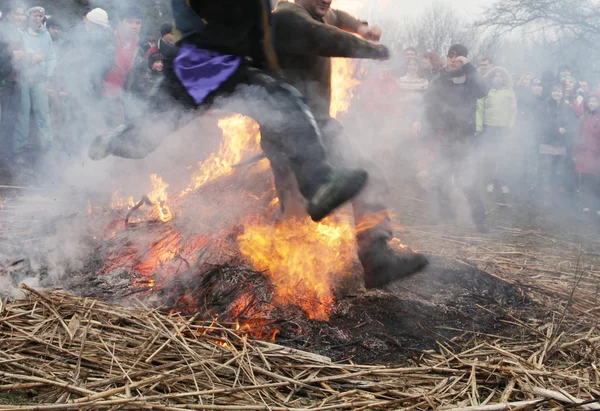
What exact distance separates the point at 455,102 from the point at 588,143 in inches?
103

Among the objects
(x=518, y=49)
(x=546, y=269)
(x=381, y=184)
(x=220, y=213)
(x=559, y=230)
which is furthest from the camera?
(x=518, y=49)

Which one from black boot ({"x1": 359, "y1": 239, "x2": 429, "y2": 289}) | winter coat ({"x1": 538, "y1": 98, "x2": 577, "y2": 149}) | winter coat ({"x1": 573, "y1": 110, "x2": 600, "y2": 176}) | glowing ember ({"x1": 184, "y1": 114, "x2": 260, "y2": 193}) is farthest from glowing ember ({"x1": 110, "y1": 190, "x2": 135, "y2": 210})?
winter coat ({"x1": 538, "y1": 98, "x2": 577, "y2": 149})

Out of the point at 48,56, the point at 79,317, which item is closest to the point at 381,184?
the point at 79,317

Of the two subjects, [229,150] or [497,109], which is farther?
[497,109]

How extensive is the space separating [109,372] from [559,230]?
238 inches

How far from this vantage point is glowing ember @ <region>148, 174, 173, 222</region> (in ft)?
15.1

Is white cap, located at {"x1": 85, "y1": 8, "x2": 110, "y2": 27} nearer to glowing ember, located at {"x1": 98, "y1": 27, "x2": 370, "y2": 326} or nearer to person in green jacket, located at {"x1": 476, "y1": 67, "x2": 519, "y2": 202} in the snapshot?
glowing ember, located at {"x1": 98, "y1": 27, "x2": 370, "y2": 326}

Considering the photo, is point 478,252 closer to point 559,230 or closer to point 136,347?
point 559,230

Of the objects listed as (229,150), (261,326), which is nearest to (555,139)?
(229,150)

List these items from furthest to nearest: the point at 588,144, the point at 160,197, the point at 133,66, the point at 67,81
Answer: the point at 588,144
the point at 67,81
the point at 133,66
the point at 160,197

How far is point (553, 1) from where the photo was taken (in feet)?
49.8

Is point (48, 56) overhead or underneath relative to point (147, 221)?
overhead

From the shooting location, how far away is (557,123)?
9336 millimetres

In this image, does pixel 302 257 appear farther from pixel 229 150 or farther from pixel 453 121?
pixel 453 121
